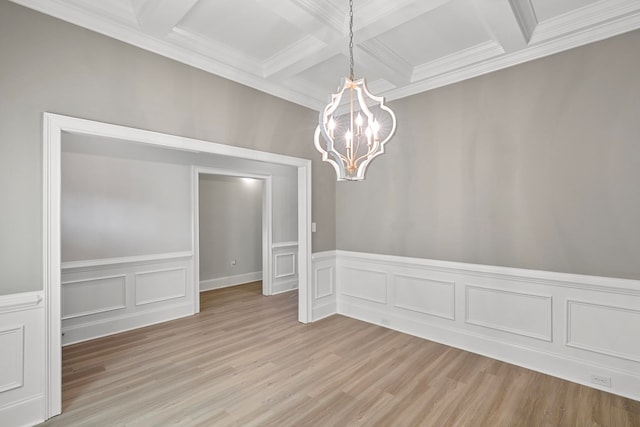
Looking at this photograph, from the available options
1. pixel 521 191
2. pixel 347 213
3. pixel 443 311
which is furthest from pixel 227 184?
pixel 521 191

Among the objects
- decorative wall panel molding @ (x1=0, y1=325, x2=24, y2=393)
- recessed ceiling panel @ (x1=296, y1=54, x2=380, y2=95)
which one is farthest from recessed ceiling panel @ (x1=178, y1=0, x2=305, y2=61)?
decorative wall panel molding @ (x1=0, y1=325, x2=24, y2=393)

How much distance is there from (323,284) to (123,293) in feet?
8.48

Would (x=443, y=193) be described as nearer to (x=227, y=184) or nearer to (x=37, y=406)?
(x=37, y=406)

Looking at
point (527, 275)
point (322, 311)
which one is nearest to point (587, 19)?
point (527, 275)

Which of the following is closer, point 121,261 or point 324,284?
point 121,261

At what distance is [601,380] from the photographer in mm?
2543

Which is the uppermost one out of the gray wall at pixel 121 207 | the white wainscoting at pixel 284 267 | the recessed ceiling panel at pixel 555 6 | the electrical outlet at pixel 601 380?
the recessed ceiling panel at pixel 555 6

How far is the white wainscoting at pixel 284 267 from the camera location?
5.71 m

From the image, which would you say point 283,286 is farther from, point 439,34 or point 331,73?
point 439,34

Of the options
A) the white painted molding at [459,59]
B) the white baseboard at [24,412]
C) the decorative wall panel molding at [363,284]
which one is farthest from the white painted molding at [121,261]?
the white painted molding at [459,59]

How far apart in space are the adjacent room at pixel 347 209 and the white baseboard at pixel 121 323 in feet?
0.10

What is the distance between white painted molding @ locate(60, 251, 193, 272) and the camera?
3490 mm

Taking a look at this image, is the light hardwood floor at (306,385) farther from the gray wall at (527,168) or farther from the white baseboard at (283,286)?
the white baseboard at (283,286)

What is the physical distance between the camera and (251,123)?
3.50 metres
